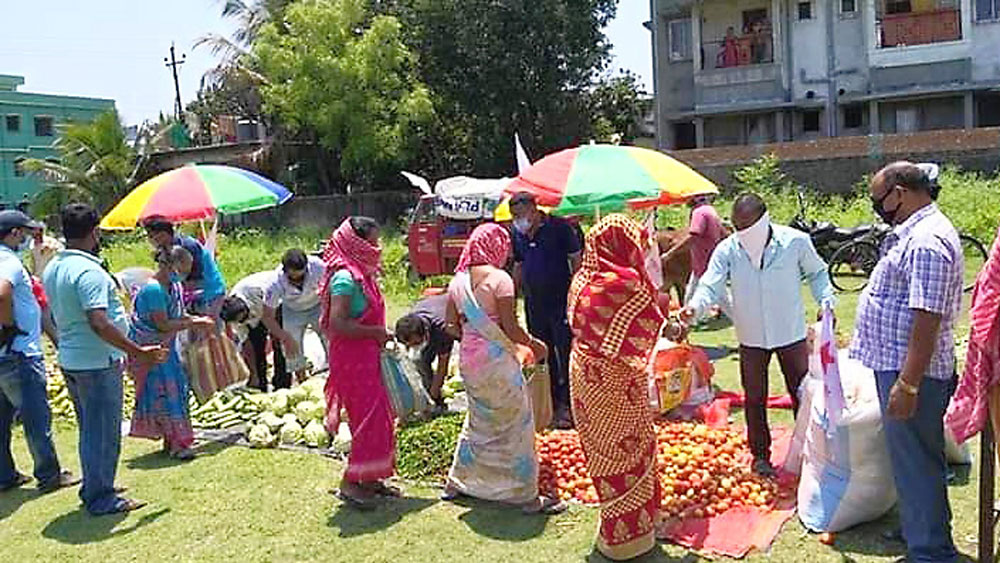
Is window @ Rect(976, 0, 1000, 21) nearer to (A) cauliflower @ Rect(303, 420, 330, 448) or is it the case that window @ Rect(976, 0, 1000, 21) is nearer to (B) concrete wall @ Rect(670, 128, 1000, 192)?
(B) concrete wall @ Rect(670, 128, 1000, 192)

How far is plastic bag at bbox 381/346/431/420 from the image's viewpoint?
636 centimetres

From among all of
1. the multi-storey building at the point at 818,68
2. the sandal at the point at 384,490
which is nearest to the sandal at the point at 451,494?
the sandal at the point at 384,490

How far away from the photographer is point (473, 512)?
5.58 metres

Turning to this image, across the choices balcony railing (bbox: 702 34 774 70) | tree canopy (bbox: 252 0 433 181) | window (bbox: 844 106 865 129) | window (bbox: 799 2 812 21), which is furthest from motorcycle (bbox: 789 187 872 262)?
window (bbox: 799 2 812 21)

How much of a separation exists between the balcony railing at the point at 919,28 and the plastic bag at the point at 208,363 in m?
23.4

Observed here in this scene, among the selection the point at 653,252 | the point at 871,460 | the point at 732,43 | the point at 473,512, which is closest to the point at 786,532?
the point at 871,460

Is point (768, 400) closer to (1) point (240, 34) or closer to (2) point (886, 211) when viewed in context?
(2) point (886, 211)

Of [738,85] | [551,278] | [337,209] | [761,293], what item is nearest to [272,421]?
[551,278]

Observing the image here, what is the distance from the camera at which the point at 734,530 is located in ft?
16.2

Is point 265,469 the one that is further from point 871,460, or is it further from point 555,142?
point 555,142

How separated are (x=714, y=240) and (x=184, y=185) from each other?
508 centimetres

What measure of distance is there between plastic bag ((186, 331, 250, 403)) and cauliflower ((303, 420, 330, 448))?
89cm

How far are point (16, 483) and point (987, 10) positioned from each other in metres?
25.7

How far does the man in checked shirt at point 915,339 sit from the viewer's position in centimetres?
387
